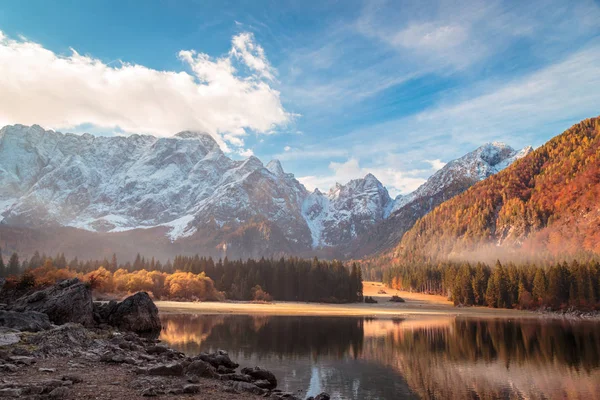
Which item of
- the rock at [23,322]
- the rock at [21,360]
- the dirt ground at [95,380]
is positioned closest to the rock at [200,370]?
the dirt ground at [95,380]

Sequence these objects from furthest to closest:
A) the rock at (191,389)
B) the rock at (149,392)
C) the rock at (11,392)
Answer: the rock at (191,389), the rock at (149,392), the rock at (11,392)

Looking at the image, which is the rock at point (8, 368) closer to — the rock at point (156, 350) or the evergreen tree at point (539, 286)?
the rock at point (156, 350)

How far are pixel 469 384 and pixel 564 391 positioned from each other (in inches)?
269

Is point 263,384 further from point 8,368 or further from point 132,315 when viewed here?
point 132,315

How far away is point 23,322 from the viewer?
3578 centimetres

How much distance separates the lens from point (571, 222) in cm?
19162

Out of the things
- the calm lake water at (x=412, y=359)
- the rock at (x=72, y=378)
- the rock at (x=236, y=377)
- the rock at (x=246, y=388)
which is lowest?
the calm lake water at (x=412, y=359)

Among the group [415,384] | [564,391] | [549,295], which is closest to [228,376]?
[415,384]

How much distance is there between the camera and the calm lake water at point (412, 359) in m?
30.1

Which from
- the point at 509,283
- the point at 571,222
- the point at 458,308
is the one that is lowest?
the point at 458,308

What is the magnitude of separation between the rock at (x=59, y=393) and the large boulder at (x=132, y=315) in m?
42.4

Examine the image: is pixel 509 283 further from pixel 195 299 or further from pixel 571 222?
pixel 195 299

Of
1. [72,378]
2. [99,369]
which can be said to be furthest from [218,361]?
[72,378]

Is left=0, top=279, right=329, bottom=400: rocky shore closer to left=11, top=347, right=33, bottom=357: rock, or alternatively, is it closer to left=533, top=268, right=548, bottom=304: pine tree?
left=11, top=347, right=33, bottom=357: rock
